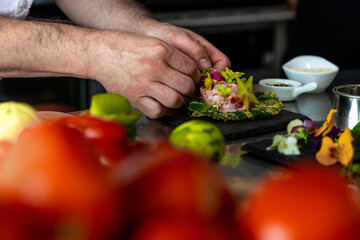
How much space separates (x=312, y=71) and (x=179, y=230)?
1571 mm

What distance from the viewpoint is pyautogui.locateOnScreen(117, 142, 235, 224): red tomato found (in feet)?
1.10

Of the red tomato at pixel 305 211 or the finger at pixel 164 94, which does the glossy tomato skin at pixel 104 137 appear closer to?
the red tomato at pixel 305 211

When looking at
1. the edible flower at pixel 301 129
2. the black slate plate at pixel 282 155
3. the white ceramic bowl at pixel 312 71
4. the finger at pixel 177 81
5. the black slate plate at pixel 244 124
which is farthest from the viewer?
the white ceramic bowl at pixel 312 71

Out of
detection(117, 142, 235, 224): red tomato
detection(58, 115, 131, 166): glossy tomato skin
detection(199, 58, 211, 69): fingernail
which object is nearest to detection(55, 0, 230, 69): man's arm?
detection(199, 58, 211, 69): fingernail

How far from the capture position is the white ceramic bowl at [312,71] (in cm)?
171

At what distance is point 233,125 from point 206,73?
226mm

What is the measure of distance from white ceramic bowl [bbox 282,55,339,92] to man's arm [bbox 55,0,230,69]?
287mm

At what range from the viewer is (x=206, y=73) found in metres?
1.47

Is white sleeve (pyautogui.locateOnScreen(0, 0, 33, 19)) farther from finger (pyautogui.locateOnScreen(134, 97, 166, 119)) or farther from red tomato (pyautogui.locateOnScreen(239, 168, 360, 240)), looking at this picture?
red tomato (pyautogui.locateOnScreen(239, 168, 360, 240))

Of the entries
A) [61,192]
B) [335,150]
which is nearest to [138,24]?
[335,150]

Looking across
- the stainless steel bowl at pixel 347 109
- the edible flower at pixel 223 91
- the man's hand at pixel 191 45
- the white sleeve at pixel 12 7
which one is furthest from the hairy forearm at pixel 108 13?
the stainless steel bowl at pixel 347 109

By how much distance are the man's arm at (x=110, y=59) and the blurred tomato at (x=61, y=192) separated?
103 cm

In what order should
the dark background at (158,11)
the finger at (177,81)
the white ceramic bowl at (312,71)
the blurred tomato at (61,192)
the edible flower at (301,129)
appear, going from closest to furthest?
the blurred tomato at (61,192) → the edible flower at (301,129) → the finger at (177,81) → the white ceramic bowl at (312,71) → the dark background at (158,11)

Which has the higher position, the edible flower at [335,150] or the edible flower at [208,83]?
the edible flower at [335,150]
